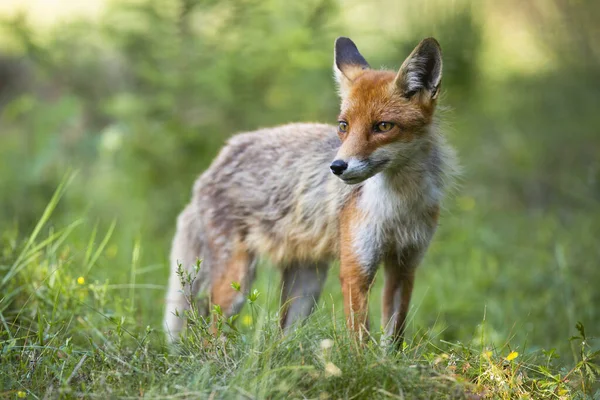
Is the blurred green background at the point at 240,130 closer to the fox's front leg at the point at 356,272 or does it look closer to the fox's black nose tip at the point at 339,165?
the fox's front leg at the point at 356,272

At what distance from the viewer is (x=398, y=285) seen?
16.5 feet

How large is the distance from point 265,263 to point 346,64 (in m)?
1.81

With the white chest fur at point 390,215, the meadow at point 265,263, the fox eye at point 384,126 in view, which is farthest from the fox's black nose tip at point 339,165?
the meadow at point 265,263

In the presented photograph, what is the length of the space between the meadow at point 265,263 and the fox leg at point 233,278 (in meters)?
0.18

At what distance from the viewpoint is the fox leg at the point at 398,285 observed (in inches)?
193

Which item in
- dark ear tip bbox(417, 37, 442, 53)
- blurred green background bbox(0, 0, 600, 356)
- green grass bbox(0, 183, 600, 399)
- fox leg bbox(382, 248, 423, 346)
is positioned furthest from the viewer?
blurred green background bbox(0, 0, 600, 356)

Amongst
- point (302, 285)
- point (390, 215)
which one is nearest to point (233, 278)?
point (302, 285)

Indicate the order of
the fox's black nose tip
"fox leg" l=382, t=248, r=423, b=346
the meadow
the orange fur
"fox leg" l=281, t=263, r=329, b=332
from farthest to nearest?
"fox leg" l=281, t=263, r=329, b=332, "fox leg" l=382, t=248, r=423, b=346, the orange fur, the fox's black nose tip, the meadow

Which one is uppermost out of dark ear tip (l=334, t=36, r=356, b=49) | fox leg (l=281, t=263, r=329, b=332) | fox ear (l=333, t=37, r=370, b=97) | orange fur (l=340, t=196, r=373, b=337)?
dark ear tip (l=334, t=36, r=356, b=49)

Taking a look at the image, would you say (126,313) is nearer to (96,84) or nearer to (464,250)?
(464,250)

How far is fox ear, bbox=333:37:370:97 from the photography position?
492cm

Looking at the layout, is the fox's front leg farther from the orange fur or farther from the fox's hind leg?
the fox's hind leg

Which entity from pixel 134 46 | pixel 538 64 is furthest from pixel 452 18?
pixel 134 46

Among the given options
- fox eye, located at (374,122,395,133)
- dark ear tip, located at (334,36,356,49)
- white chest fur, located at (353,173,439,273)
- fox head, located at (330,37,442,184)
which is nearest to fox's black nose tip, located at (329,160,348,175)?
fox head, located at (330,37,442,184)
